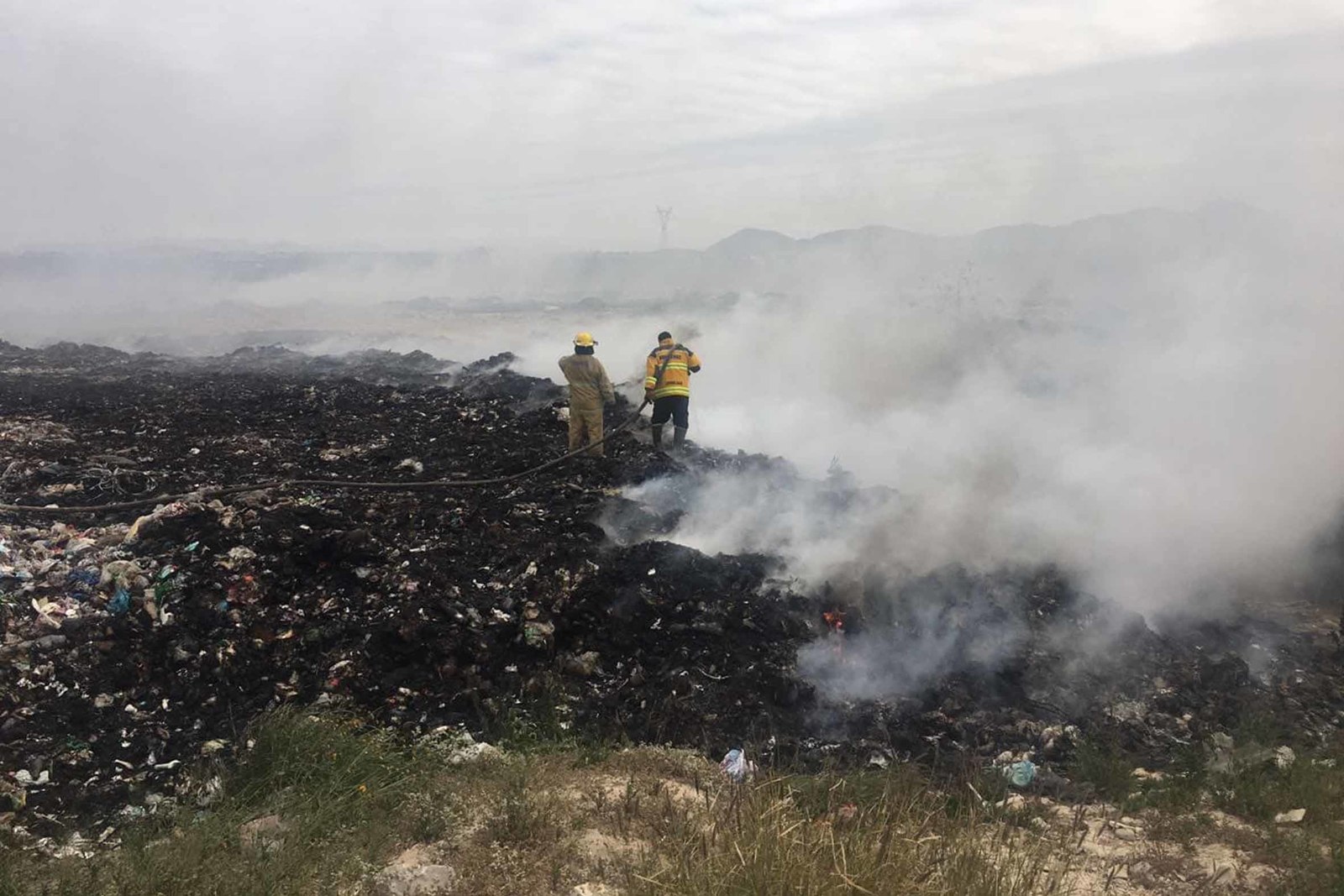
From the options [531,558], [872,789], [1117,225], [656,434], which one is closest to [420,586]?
[531,558]

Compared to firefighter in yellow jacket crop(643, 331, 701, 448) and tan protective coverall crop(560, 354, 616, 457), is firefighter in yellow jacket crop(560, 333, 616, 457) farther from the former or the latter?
firefighter in yellow jacket crop(643, 331, 701, 448)

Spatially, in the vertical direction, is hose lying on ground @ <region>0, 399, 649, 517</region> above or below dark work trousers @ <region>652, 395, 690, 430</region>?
below

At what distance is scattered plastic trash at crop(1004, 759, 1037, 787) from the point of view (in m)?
4.17

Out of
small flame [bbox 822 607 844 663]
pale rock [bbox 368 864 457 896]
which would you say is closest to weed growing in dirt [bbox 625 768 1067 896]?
pale rock [bbox 368 864 457 896]

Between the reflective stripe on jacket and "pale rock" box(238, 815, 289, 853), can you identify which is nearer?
"pale rock" box(238, 815, 289, 853)

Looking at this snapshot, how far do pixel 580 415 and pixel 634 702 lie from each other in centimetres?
453

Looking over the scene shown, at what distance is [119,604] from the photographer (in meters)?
5.16

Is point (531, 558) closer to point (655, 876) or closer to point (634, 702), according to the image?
point (634, 702)

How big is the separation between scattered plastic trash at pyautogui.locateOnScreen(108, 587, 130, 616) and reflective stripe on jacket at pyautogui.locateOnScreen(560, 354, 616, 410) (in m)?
4.48

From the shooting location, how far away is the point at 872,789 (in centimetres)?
374

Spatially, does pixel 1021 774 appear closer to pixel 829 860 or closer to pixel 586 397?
pixel 829 860

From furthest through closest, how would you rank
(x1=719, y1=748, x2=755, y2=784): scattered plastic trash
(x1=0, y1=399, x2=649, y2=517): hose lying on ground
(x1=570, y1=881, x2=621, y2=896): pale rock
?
(x1=0, y1=399, x2=649, y2=517): hose lying on ground < (x1=719, y1=748, x2=755, y2=784): scattered plastic trash < (x1=570, y1=881, x2=621, y2=896): pale rock

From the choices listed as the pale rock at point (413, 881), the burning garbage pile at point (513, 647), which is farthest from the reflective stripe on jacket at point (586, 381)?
the pale rock at point (413, 881)

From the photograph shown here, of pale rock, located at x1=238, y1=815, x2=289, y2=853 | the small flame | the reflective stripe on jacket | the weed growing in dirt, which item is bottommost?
pale rock, located at x1=238, y1=815, x2=289, y2=853
